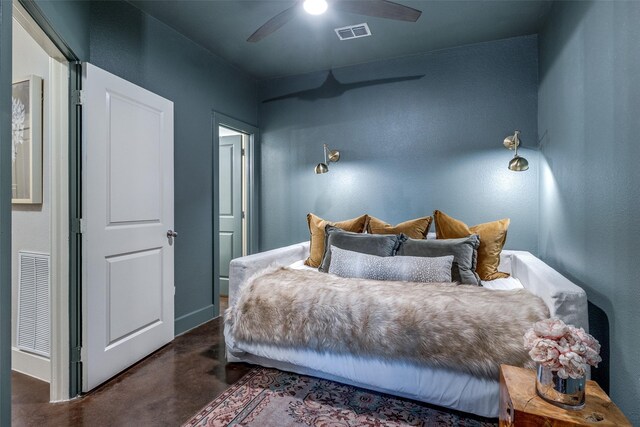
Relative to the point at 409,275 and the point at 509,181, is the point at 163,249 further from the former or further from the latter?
the point at 509,181

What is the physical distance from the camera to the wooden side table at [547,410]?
1.20 meters

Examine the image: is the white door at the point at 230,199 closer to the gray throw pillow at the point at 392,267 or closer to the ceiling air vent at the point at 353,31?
the ceiling air vent at the point at 353,31

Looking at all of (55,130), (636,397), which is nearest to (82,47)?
(55,130)

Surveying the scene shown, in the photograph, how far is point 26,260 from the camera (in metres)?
2.31

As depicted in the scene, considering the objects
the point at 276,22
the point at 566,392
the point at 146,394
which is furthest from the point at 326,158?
the point at 566,392

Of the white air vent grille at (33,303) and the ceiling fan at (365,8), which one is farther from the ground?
the ceiling fan at (365,8)

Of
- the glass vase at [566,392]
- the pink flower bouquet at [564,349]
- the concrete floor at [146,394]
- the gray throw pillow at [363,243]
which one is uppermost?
the gray throw pillow at [363,243]

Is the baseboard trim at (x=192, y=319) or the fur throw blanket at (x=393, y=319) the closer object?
the fur throw blanket at (x=393, y=319)

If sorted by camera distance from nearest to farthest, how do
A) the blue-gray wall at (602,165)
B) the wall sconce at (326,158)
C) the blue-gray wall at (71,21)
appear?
the blue-gray wall at (602,165), the blue-gray wall at (71,21), the wall sconce at (326,158)

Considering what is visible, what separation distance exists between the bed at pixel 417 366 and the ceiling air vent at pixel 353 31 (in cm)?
223

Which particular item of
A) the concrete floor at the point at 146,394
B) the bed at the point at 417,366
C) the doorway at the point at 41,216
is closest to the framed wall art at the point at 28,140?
the doorway at the point at 41,216

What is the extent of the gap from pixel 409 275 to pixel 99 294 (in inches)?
83.7

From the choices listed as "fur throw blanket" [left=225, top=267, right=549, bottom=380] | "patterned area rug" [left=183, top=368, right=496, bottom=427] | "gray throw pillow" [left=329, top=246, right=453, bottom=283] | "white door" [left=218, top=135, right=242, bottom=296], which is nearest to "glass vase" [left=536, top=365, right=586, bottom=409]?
"fur throw blanket" [left=225, top=267, right=549, bottom=380]

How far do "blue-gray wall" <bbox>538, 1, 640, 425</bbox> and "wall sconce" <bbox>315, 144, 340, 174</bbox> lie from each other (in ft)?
6.80
